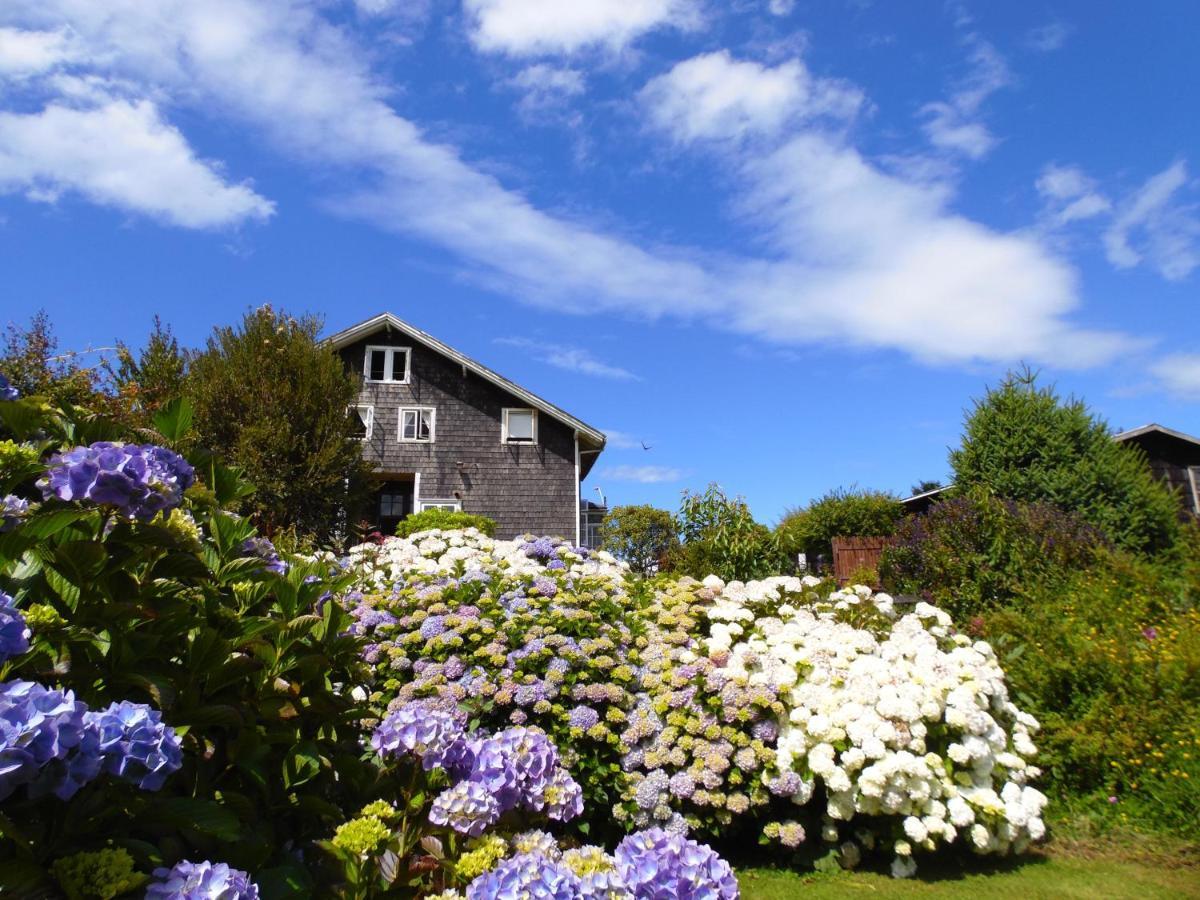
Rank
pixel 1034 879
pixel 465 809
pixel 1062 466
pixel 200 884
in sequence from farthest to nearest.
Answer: pixel 1062 466
pixel 1034 879
pixel 465 809
pixel 200 884

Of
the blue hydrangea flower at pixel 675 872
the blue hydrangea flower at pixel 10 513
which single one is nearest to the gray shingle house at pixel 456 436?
the blue hydrangea flower at pixel 10 513

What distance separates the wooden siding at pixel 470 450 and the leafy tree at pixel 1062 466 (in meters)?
12.2

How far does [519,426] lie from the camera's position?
2270 centimetres

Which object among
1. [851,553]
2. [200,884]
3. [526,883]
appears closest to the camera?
[200,884]

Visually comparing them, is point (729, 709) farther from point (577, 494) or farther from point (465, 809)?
point (577, 494)

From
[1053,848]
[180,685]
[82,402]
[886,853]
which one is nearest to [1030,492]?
[1053,848]

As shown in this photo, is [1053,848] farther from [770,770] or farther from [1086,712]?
[770,770]

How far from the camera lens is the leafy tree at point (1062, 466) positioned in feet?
34.4

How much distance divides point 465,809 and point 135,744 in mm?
1044

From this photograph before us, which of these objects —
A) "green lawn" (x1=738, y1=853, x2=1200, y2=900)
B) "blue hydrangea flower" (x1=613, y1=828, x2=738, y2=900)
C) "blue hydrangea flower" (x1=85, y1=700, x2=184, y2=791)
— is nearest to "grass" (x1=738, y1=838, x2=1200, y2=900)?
"green lawn" (x1=738, y1=853, x2=1200, y2=900)

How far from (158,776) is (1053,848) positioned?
5468 millimetres

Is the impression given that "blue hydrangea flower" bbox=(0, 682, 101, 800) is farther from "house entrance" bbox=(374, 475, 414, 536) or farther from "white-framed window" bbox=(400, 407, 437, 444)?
"house entrance" bbox=(374, 475, 414, 536)

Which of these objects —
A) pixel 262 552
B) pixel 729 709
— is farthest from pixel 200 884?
pixel 729 709

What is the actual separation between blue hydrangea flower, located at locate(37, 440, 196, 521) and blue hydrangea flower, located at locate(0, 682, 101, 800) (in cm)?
67
